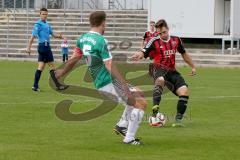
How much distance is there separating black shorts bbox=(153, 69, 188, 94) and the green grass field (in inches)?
29.9

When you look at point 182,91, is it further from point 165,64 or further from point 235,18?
point 235,18

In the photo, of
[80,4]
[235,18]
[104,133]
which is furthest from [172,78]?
[80,4]

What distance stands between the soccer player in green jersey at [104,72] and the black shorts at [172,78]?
A: 2.76 meters

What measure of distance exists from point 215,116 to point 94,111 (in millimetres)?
2562

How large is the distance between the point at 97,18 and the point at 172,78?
3695 mm

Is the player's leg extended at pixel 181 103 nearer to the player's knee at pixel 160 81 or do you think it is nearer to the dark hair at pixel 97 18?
the player's knee at pixel 160 81

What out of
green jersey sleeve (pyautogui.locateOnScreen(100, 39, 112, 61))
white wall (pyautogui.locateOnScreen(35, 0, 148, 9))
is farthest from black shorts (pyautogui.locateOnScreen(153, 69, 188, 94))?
white wall (pyautogui.locateOnScreen(35, 0, 148, 9))

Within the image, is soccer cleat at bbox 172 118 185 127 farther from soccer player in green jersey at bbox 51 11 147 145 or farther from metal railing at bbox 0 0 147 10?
metal railing at bbox 0 0 147 10

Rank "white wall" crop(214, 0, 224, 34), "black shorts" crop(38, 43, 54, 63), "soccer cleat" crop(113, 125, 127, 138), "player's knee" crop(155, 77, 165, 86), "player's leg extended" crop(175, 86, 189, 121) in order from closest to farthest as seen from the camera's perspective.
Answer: "soccer cleat" crop(113, 125, 127, 138)
"player's leg extended" crop(175, 86, 189, 121)
"player's knee" crop(155, 77, 165, 86)
"black shorts" crop(38, 43, 54, 63)
"white wall" crop(214, 0, 224, 34)

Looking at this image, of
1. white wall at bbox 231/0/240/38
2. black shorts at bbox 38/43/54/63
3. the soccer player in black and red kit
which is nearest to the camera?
the soccer player in black and red kit

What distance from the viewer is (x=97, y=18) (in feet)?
39.7

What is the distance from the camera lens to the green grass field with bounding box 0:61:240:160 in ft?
37.8

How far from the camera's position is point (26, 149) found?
38.7 ft

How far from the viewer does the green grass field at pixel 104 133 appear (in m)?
11.5
